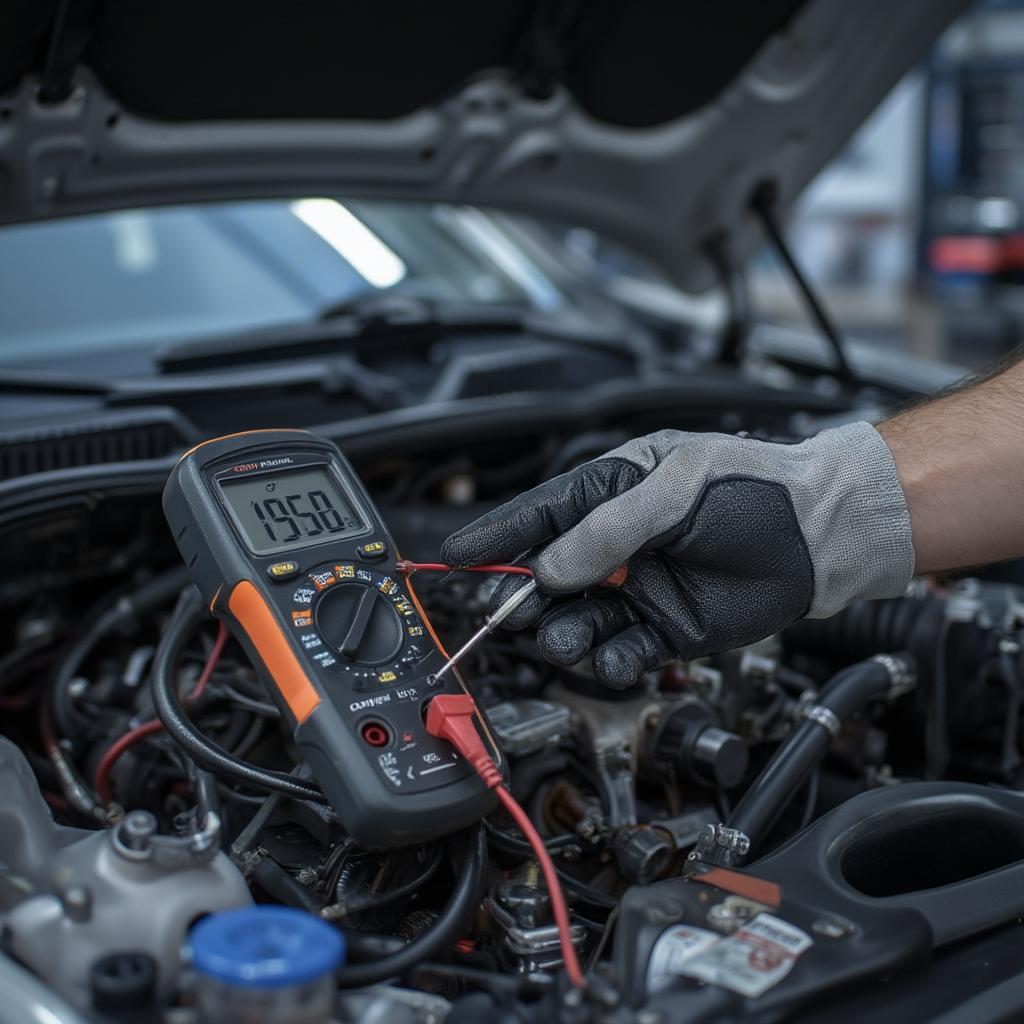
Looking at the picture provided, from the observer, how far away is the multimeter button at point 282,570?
106 centimetres

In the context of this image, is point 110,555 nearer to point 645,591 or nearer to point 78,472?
point 78,472

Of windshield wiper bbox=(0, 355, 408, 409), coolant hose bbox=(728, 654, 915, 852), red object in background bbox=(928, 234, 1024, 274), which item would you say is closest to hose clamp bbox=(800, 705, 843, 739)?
coolant hose bbox=(728, 654, 915, 852)

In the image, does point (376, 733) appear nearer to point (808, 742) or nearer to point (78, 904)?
point (78, 904)

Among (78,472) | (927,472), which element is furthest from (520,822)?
(78,472)

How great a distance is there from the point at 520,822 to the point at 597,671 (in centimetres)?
18

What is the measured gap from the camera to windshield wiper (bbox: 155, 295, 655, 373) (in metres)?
1.87

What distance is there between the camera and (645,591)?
3.74 feet

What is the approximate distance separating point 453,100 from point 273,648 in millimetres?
A: 1179

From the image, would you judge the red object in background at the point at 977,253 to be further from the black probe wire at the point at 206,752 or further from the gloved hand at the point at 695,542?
the black probe wire at the point at 206,752

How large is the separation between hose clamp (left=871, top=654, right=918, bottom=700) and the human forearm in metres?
0.22

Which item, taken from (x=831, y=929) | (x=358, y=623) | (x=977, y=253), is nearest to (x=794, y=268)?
(x=358, y=623)

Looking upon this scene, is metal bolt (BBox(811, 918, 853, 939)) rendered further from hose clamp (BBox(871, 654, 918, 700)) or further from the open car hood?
the open car hood

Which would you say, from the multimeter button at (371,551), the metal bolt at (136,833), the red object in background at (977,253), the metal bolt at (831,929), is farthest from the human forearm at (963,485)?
the red object in background at (977,253)

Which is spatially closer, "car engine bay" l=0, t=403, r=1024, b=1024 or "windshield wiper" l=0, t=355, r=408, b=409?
"car engine bay" l=0, t=403, r=1024, b=1024
